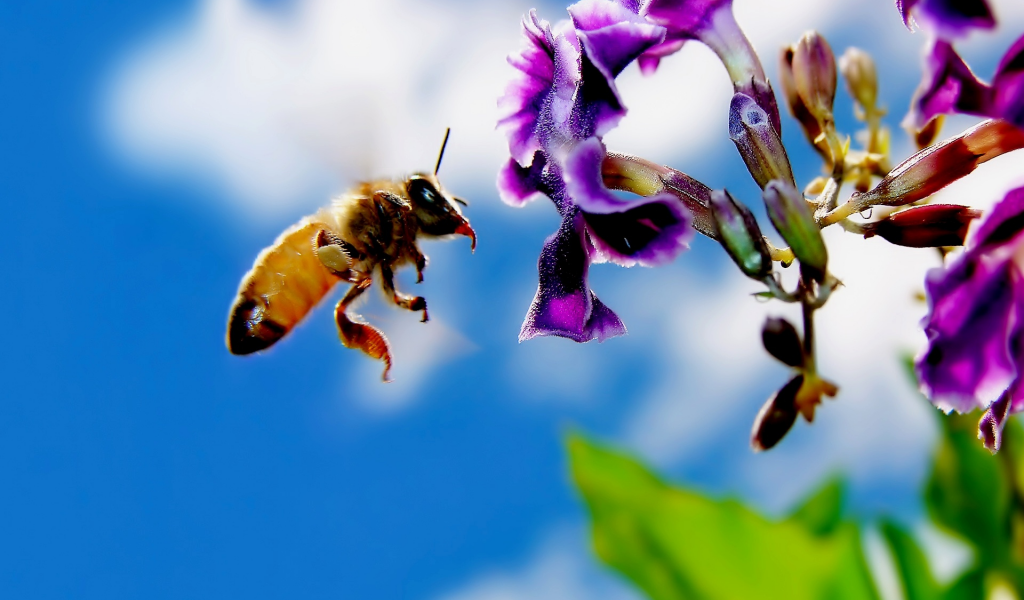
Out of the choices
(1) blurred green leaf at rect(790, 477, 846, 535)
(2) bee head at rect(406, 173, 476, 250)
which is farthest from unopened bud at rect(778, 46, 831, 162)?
(1) blurred green leaf at rect(790, 477, 846, 535)

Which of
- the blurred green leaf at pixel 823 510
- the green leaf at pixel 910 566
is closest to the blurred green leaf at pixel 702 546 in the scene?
the green leaf at pixel 910 566

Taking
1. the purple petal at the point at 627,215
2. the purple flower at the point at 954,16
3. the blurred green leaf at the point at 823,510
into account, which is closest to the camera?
the purple flower at the point at 954,16

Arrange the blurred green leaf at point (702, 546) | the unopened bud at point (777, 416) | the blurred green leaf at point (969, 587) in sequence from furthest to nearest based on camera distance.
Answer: the blurred green leaf at point (702, 546) < the blurred green leaf at point (969, 587) < the unopened bud at point (777, 416)

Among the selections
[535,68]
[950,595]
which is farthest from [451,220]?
[950,595]

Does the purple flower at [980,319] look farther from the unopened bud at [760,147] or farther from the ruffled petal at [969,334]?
the unopened bud at [760,147]

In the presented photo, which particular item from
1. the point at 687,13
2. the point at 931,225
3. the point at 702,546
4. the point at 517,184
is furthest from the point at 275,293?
the point at 702,546

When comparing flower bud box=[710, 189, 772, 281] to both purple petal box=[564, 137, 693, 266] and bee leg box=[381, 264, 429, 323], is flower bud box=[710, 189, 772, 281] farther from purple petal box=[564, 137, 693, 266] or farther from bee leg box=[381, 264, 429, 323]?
bee leg box=[381, 264, 429, 323]

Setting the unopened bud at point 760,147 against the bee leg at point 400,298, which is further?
the bee leg at point 400,298

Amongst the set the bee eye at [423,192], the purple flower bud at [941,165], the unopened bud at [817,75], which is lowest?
the purple flower bud at [941,165]
